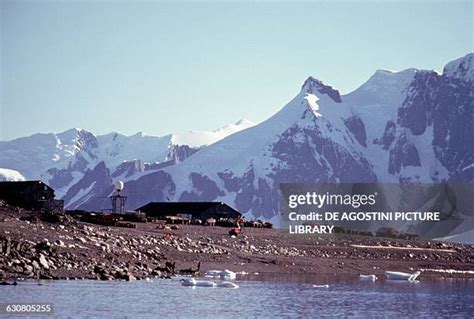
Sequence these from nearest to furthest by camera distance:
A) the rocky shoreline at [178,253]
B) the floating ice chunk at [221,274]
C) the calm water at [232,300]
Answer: the calm water at [232,300] → the rocky shoreline at [178,253] → the floating ice chunk at [221,274]

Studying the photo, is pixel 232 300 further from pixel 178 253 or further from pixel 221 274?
pixel 178 253

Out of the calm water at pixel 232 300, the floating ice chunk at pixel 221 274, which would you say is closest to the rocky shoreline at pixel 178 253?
the floating ice chunk at pixel 221 274

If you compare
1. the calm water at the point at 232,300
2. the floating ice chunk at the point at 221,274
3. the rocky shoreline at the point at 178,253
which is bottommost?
the calm water at the point at 232,300

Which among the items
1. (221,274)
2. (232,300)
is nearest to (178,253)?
(221,274)

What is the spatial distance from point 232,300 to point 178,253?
990 inches

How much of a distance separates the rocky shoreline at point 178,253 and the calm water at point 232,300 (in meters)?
3.72

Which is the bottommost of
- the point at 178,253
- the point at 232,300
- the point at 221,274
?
the point at 232,300

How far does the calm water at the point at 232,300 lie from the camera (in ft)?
139

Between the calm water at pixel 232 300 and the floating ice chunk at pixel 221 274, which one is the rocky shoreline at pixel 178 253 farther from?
the calm water at pixel 232 300

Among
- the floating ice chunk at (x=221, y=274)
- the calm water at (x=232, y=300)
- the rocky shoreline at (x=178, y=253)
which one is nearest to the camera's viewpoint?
the calm water at (x=232, y=300)

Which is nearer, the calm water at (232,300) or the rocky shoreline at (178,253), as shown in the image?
the calm water at (232,300)

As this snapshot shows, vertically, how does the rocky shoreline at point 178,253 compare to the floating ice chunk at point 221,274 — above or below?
above

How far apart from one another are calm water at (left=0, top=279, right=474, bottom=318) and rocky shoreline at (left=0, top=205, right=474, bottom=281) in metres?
→ 3.72

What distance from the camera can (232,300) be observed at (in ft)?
162
